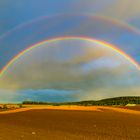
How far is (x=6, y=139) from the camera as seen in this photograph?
19.5 metres

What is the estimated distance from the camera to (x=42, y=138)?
64.2 feet

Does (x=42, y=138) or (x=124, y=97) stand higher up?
(x=124, y=97)

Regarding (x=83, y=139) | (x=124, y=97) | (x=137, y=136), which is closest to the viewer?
(x=83, y=139)

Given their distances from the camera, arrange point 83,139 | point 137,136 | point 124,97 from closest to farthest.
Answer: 1. point 83,139
2. point 137,136
3. point 124,97

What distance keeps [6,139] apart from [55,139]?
9.46ft

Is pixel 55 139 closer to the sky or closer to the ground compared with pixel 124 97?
closer to the ground

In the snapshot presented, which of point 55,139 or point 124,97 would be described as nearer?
point 55,139

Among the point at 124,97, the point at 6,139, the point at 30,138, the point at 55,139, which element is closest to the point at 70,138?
the point at 55,139

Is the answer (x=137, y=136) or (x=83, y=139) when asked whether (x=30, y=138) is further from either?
(x=137, y=136)

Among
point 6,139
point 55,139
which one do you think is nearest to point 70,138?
point 55,139

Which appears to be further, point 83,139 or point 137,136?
point 137,136

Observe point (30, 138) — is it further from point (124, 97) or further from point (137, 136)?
point (124, 97)

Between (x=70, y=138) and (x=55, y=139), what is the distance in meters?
0.86

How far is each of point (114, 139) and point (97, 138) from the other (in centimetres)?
106
